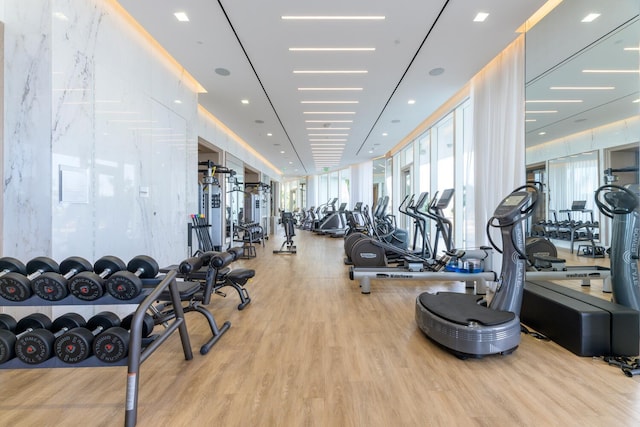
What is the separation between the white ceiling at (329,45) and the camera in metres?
3.03

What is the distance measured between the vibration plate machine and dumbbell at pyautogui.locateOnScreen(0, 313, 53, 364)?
2907 mm

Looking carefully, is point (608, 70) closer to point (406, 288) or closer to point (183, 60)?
point (406, 288)

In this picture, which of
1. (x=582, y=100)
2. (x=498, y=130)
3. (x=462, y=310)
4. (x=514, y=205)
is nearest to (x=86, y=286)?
→ (x=462, y=310)

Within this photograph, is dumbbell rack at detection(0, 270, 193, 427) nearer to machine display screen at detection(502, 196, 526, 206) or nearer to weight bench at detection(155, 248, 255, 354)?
weight bench at detection(155, 248, 255, 354)

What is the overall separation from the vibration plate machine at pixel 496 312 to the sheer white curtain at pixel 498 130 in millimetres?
1774

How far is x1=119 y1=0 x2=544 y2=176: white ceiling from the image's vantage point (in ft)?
9.95

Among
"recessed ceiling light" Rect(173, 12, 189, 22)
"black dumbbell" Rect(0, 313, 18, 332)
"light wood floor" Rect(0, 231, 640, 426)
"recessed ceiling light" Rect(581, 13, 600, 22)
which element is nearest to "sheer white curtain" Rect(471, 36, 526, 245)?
"recessed ceiling light" Rect(581, 13, 600, 22)

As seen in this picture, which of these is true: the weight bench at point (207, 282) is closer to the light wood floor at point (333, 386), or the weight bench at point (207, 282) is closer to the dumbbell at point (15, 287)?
the light wood floor at point (333, 386)

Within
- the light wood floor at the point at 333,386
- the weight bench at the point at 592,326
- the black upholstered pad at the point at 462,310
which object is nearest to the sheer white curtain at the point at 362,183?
the black upholstered pad at the point at 462,310

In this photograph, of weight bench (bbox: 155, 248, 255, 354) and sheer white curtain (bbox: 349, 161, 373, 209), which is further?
sheer white curtain (bbox: 349, 161, 373, 209)

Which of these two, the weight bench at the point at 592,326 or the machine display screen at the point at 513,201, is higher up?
the machine display screen at the point at 513,201

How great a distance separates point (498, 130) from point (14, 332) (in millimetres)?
5723

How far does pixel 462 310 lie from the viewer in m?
2.55

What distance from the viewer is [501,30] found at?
3.43 meters
